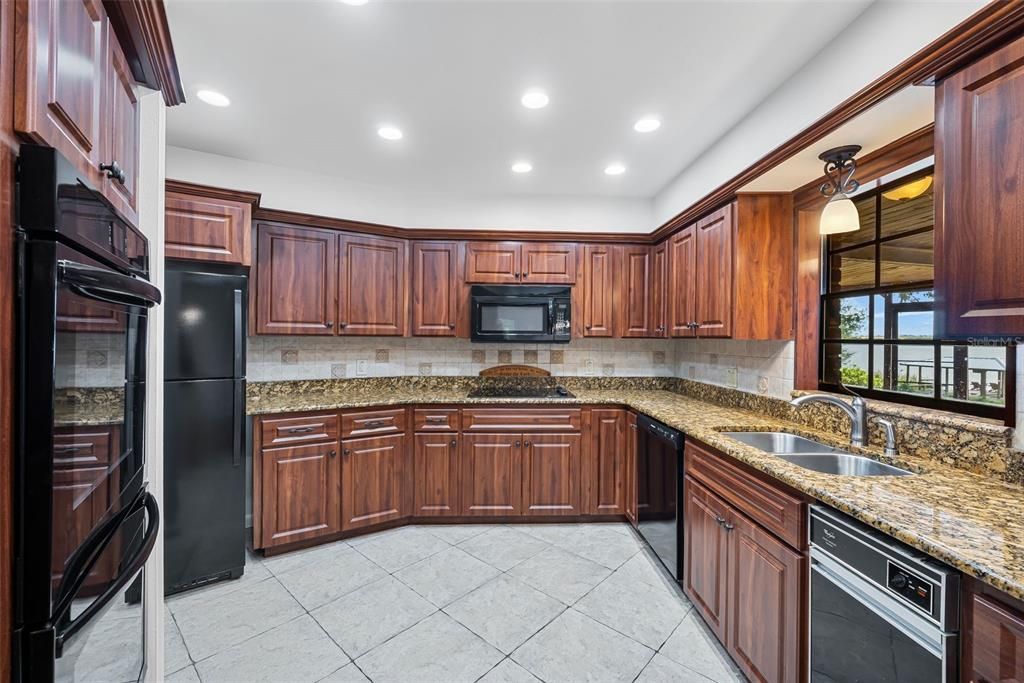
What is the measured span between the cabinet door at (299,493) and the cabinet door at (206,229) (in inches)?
47.8


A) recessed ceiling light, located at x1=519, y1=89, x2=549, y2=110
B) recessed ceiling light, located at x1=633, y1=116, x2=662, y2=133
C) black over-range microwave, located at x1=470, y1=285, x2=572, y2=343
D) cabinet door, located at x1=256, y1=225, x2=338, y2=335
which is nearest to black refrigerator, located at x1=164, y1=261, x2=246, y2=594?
cabinet door, located at x1=256, y1=225, x2=338, y2=335

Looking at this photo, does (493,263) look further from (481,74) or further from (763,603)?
(763,603)

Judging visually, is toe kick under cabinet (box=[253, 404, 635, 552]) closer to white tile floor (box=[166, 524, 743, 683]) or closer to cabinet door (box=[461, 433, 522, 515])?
cabinet door (box=[461, 433, 522, 515])

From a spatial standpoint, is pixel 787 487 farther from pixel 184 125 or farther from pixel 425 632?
pixel 184 125

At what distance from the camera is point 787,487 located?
1.50m

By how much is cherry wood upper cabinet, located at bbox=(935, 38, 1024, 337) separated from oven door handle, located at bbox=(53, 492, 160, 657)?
2202mm

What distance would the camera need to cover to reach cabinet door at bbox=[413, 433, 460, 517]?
3.16m

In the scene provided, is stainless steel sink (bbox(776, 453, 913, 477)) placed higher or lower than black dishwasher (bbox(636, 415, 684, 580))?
higher

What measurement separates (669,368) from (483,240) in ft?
6.60

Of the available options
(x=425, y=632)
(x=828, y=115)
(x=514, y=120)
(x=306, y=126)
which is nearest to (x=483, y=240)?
(x=514, y=120)

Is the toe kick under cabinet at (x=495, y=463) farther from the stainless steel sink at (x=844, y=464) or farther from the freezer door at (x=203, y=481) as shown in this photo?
the stainless steel sink at (x=844, y=464)

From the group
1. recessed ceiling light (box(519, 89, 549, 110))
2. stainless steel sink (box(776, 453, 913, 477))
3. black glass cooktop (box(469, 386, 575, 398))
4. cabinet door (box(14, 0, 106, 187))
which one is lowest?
stainless steel sink (box(776, 453, 913, 477))

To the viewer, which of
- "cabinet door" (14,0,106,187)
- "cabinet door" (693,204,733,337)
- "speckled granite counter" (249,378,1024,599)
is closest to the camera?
"cabinet door" (14,0,106,187)

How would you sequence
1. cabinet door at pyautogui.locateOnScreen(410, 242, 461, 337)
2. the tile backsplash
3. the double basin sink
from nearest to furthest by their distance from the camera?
the double basin sink → the tile backsplash → cabinet door at pyautogui.locateOnScreen(410, 242, 461, 337)
